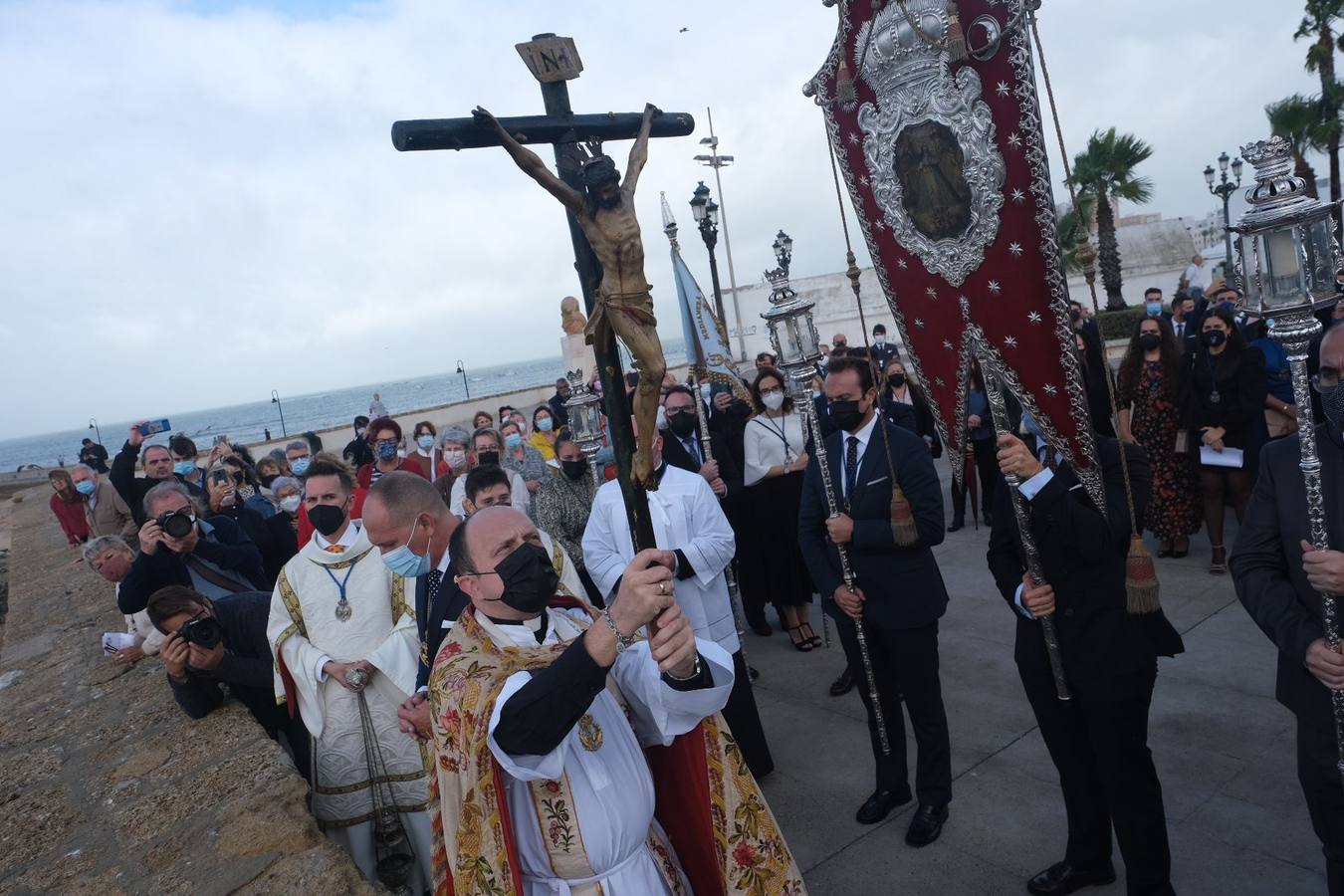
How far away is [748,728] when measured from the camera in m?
4.59

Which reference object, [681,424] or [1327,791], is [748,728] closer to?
[1327,791]

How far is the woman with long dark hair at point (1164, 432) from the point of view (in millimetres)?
6934

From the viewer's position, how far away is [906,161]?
3.09 metres

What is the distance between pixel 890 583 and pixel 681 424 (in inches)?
124

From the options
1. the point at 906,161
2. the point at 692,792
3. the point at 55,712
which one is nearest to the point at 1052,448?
the point at 906,161

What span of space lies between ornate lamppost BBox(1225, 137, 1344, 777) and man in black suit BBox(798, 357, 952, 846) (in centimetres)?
166

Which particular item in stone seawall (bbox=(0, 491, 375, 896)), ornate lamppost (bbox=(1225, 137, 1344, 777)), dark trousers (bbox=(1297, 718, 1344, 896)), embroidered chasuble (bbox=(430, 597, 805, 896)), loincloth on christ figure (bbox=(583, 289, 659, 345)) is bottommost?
dark trousers (bbox=(1297, 718, 1344, 896))

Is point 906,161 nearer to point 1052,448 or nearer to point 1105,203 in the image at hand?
point 1052,448

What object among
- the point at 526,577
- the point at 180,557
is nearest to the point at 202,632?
the point at 180,557

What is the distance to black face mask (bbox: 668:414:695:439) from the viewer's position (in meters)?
6.86

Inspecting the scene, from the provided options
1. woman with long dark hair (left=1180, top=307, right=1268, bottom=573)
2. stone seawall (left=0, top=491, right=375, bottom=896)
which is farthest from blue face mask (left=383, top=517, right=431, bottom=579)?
woman with long dark hair (left=1180, top=307, right=1268, bottom=573)

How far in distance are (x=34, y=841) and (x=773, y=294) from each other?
3866 millimetres

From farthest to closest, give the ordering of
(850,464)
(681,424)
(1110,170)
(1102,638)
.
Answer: (1110,170) < (681,424) < (850,464) < (1102,638)

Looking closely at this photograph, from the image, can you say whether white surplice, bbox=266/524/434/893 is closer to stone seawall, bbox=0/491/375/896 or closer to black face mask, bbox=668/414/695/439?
stone seawall, bbox=0/491/375/896
